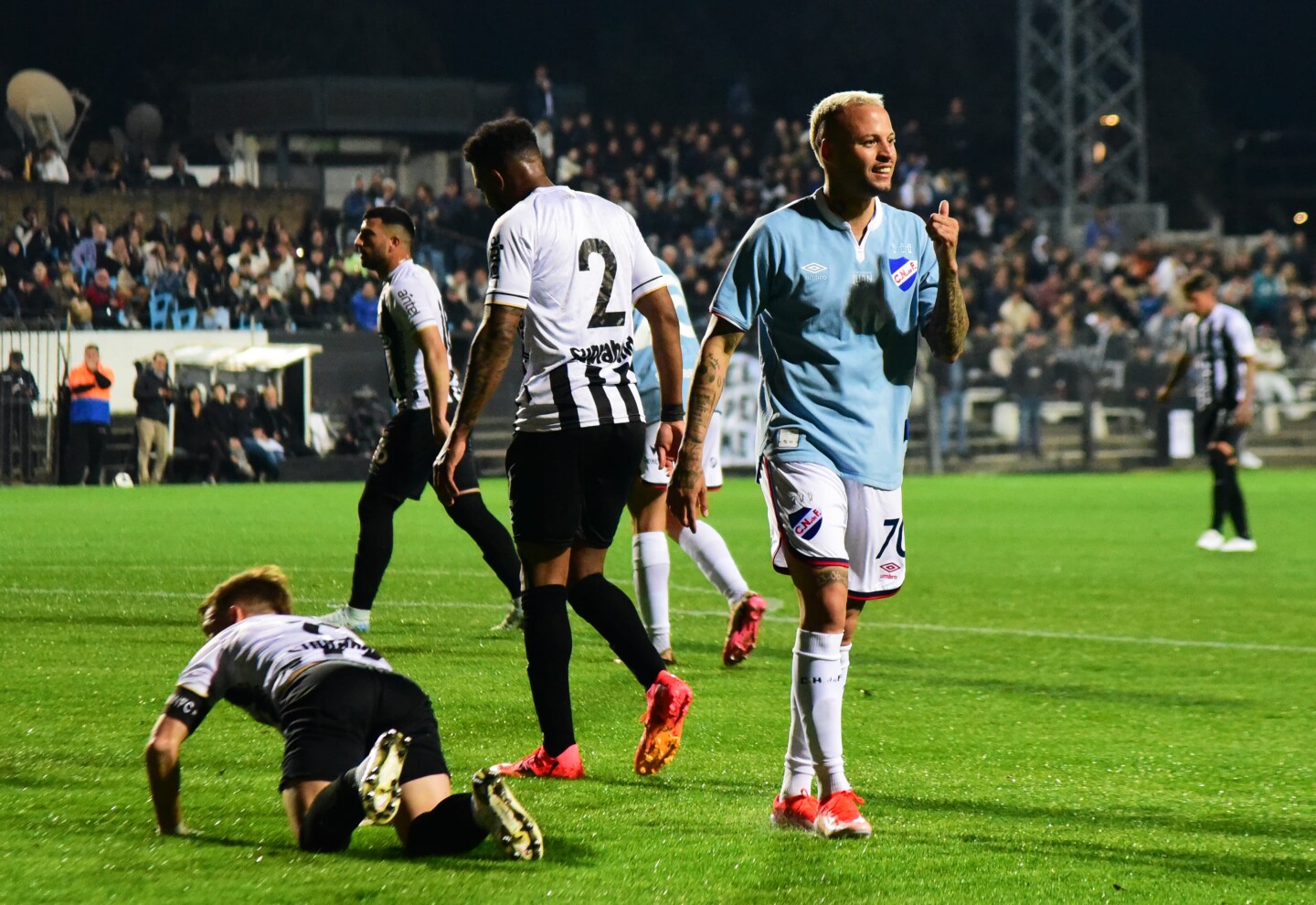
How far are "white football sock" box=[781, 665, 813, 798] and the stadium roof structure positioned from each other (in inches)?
1403

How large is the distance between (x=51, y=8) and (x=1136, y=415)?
3307 centimetres

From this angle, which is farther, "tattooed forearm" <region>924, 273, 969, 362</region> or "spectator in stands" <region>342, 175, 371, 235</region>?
"spectator in stands" <region>342, 175, 371, 235</region>

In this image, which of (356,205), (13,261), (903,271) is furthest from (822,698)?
(356,205)

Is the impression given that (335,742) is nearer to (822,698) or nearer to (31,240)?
(822,698)

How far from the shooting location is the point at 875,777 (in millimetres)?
5609

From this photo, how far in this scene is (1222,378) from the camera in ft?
46.2

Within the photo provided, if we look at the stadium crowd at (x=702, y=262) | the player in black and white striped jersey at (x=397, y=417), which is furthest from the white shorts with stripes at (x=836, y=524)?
the stadium crowd at (x=702, y=262)

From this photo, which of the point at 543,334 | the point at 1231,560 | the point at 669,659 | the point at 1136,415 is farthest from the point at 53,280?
the point at 543,334

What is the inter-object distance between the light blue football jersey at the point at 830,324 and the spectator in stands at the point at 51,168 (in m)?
28.3

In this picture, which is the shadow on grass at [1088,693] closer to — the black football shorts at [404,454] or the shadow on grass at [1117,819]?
the shadow on grass at [1117,819]

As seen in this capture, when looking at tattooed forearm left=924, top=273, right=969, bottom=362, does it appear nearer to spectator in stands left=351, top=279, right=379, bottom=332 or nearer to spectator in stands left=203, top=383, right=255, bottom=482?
spectator in stands left=203, top=383, right=255, bottom=482

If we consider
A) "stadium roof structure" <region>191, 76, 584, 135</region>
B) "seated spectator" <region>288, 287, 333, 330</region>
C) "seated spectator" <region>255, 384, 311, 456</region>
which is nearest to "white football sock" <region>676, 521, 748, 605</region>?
"seated spectator" <region>255, 384, 311, 456</region>

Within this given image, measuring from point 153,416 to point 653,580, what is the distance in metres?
16.8

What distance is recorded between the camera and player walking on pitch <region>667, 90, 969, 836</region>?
4852 millimetres
